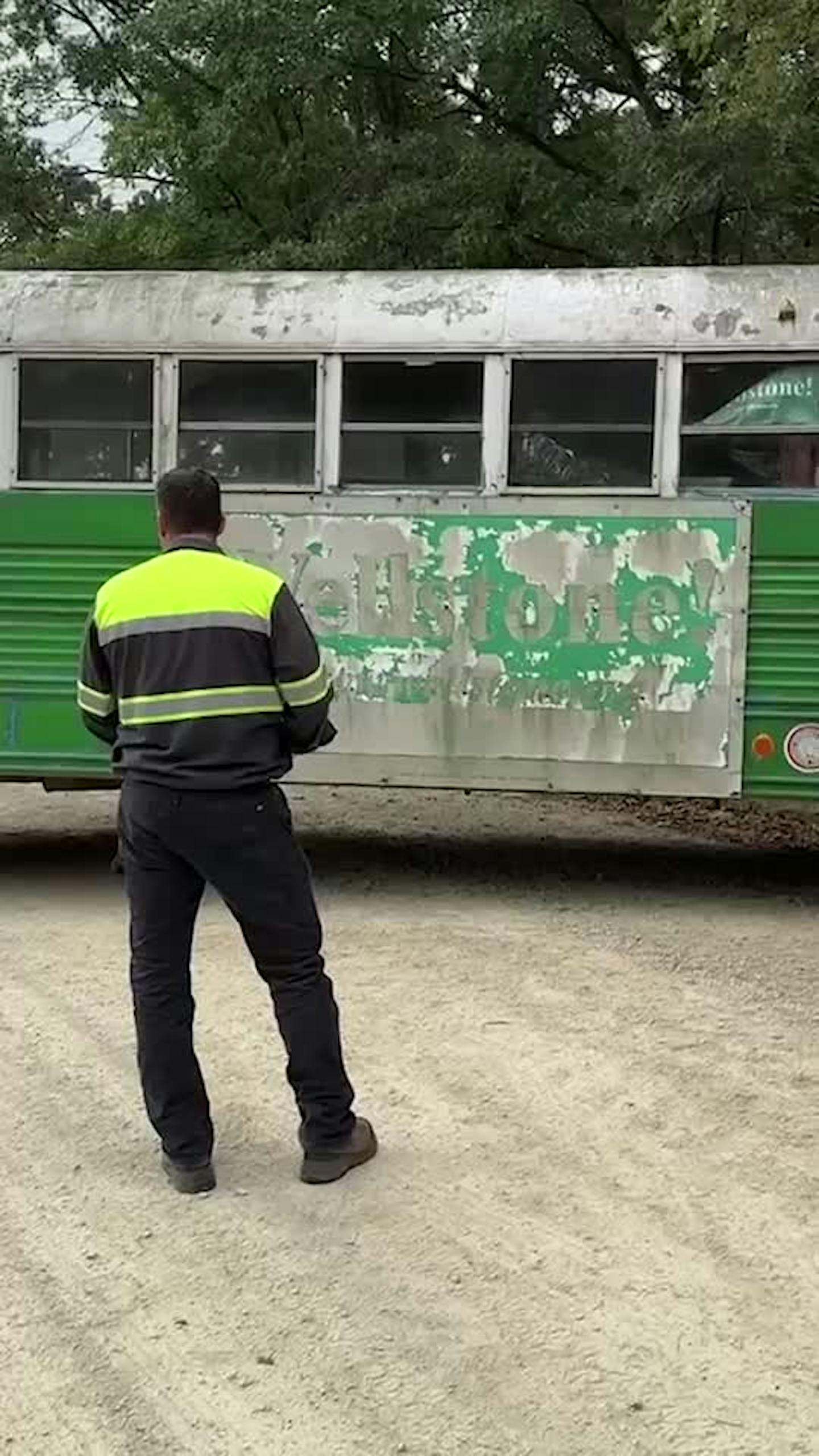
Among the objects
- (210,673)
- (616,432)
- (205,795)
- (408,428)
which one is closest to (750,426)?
(616,432)

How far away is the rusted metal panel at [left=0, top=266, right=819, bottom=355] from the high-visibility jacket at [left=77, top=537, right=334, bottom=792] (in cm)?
362

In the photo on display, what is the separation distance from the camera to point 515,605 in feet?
24.8

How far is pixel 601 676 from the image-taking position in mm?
7504

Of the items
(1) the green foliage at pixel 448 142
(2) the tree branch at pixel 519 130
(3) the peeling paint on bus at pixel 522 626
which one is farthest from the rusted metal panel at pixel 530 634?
(2) the tree branch at pixel 519 130

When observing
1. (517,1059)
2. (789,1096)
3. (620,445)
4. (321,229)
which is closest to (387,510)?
(620,445)

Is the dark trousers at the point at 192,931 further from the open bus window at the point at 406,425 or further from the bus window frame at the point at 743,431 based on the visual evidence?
the bus window frame at the point at 743,431

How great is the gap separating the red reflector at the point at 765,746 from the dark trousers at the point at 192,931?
359 cm

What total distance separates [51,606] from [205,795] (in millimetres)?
3901

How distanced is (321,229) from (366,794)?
550 centimetres

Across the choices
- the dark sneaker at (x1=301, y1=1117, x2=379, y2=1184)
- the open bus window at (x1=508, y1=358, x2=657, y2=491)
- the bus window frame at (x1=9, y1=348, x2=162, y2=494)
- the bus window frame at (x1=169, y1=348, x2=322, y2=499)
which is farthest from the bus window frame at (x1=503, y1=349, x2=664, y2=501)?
the dark sneaker at (x1=301, y1=1117, x2=379, y2=1184)

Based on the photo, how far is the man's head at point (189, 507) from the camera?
4348mm

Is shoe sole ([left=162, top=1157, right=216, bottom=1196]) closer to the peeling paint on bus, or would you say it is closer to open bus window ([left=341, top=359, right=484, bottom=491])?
the peeling paint on bus

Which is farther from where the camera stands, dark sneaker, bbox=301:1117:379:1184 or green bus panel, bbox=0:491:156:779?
green bus panel, bbox=0:491:156:779

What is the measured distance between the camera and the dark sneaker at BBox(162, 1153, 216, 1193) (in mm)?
4262
